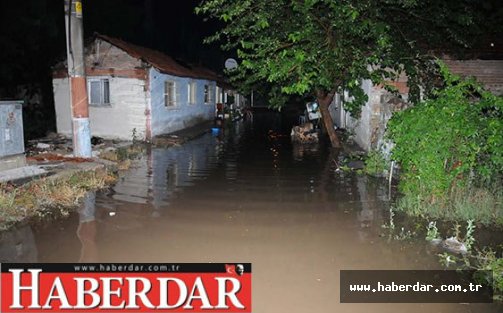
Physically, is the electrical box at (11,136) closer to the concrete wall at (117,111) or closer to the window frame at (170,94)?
the concrete wall at (117,111)

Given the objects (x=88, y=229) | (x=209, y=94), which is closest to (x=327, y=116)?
(x=88, y=229)

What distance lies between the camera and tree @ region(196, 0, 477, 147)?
913cm

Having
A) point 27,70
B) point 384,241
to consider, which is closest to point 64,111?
point 27,70

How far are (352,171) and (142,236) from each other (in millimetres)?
6842

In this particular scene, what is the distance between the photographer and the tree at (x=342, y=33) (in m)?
9.13

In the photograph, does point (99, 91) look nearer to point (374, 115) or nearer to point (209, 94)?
point (209, 94)

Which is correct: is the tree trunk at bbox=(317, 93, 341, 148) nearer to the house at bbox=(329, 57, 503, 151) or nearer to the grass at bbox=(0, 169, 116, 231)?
the house at bbox=(329, 57, 503, 151)

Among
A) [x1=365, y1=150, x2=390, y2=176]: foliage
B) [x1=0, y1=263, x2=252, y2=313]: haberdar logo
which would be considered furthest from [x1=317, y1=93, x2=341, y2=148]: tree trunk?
[x1=0, y1=263, x2=252, y2=313]: haberdar logo

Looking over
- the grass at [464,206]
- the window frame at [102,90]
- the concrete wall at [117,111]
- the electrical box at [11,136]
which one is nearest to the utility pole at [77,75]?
the electrical box at [11,136]

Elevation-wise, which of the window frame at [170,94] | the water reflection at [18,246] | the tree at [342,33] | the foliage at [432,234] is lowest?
the water reflection at [18,246]

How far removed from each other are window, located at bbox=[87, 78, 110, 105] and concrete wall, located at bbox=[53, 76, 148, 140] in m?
0.27

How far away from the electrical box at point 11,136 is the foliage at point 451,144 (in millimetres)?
8376

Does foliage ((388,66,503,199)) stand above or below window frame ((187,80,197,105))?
below

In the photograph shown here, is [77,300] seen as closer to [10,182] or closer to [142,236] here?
[142,236]
